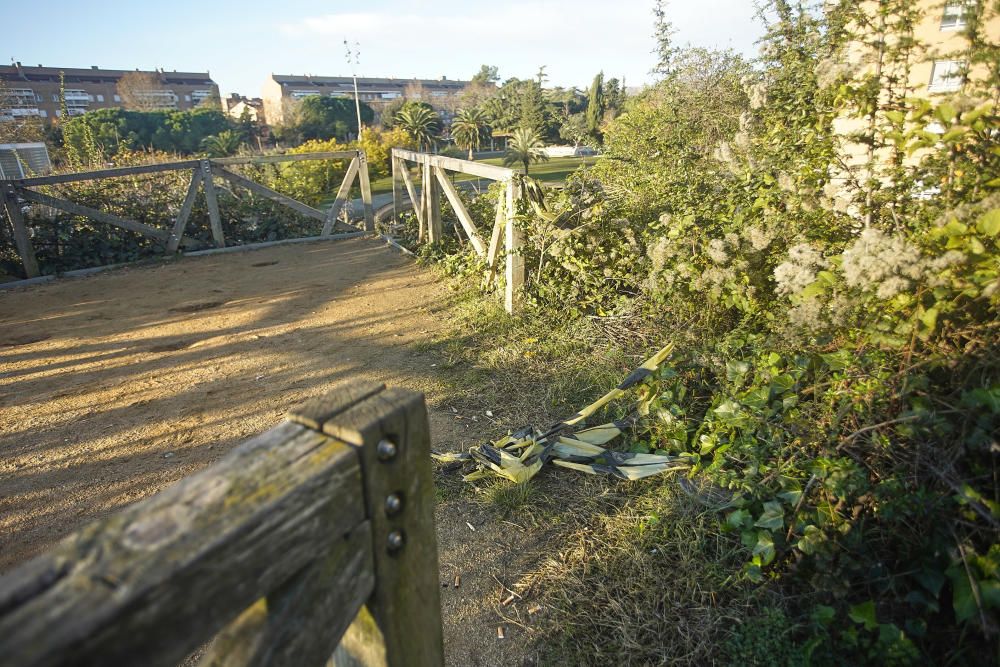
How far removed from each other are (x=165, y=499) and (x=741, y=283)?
3.22 meters

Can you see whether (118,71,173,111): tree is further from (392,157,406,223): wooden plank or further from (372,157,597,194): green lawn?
(392,157,406,223): wooden plank

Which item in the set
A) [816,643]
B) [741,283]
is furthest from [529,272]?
[816,643]

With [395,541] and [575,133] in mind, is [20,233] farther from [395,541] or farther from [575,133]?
[575,133]

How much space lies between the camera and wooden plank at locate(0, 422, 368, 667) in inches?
20.0

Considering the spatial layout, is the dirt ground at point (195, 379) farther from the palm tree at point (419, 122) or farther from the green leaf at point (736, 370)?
the palm tree at point (419, 122)

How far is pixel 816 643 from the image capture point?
1731mm

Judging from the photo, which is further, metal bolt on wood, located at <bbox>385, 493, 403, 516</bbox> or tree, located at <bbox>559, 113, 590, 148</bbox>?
tree, located at <bbox>559, 113, 590, 148</bbox>

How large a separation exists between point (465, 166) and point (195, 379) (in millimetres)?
3575

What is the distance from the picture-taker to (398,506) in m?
0.96

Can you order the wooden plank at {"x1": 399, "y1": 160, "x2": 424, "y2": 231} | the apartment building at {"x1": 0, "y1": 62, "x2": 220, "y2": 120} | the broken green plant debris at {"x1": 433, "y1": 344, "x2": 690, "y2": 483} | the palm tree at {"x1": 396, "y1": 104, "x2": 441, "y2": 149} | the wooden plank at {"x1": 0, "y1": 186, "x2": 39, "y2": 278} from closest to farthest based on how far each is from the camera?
the broken green plant debris at {"x1": 433, "y1": 344, "x2": 690, "y2": 483}, the wooden plank at {"x1": 0, "y1": 186, "x2": 39, "y2": 278}, the wooden plank at {"x1": 399, "y1": 160, "x2": 424, "y2": 231}, the palm tree at {"x1": 396, "y1": 104, "x2": 441, "y2": 149}, the apartment building at {"x1": 0, "y1": 62, "x2": 220, "y2": 120}

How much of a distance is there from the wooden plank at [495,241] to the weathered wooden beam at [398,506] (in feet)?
14.5

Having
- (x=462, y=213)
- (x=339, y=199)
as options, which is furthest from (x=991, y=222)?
(x=339, y=199)

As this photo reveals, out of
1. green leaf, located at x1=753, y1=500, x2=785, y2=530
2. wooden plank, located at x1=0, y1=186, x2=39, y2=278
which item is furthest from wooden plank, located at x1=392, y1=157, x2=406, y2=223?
green leaf, located at x1=753, y1=500, x2=785, y2=530

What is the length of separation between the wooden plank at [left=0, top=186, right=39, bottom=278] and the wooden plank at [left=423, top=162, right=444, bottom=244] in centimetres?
561
